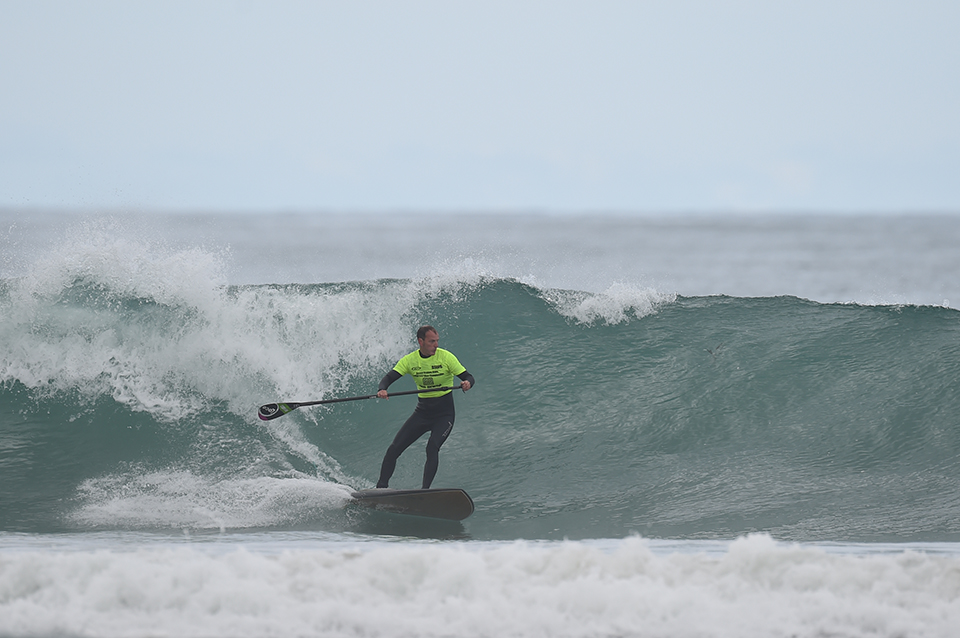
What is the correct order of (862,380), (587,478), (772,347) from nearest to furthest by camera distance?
(587,478) → (862,380) → (772,347)

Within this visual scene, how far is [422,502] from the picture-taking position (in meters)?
6.48

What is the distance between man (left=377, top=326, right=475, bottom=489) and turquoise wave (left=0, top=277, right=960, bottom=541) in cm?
55

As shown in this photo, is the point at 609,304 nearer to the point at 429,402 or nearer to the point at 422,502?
the point at 429,402

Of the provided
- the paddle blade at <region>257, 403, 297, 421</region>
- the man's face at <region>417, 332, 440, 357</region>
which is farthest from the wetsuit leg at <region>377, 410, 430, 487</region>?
the paddle blade at <region>257, 403, 297, 421</region>

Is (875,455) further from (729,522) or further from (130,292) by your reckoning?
(130,292)

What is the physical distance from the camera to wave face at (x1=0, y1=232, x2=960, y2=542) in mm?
6809

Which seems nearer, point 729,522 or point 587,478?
point 729,522

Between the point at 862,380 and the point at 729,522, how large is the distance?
361 cm

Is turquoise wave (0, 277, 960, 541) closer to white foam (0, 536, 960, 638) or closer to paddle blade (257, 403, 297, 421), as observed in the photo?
paddle blade (257, 403, 297, 421)

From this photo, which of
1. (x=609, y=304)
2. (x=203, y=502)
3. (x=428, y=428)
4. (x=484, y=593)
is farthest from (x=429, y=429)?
(x=609, y=304)

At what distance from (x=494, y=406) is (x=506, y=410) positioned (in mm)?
154

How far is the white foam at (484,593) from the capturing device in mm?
3895

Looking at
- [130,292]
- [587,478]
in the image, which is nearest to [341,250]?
[130,292]

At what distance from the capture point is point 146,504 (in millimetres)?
→ 6672
